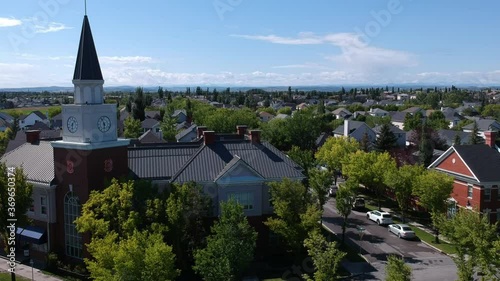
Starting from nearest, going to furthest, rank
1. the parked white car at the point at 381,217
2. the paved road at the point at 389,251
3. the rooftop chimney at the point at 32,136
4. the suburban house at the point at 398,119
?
1. the paved road at the point at 389,251
2. the rooftop chimney at the point at 32,136
3. the parked white car at the point at 381,217
4. the suburban house at the point at 398,119

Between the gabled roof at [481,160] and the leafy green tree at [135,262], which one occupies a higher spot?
the gabled roof at [481,160]

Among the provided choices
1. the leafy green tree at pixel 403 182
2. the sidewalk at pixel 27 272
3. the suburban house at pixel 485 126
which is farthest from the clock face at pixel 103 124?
the suburban house at pixel 485 126

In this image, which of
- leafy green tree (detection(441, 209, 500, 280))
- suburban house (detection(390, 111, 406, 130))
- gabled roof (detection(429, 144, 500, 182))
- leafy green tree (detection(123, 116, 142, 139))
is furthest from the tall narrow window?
suburban house (detection(390, 111, 406, 130))

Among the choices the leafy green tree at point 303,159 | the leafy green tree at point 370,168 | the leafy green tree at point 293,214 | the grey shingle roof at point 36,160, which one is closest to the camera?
the leafy green tree at point 293,214

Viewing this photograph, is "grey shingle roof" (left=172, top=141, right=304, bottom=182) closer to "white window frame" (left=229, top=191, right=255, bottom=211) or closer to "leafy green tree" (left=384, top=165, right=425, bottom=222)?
"white window frame" (left=229, top=191, right=255, bottom=211)

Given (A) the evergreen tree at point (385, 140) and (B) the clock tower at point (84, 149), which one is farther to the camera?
(A) the evergreen tree at point (385, 140)

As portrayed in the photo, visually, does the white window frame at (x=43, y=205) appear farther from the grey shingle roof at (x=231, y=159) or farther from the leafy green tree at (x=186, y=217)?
the leafy green tree at (x=186, y=217)

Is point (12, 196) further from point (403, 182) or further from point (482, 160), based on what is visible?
point (482, 160)
